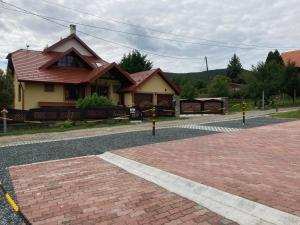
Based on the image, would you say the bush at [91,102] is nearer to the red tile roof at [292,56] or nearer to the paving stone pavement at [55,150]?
the paving stone pavement at [55,150]

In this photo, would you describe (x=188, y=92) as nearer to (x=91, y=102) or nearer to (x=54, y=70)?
(x=54, y=70)

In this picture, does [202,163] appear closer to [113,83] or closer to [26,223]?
[26,223]

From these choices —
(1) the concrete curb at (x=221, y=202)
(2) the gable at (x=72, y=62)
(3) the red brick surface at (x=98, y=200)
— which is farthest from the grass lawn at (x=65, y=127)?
(1) the concrete curb at (x=221, y=202)

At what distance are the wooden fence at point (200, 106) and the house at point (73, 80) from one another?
9.58 ft

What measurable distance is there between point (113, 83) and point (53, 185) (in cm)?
2218

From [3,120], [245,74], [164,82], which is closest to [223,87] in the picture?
[245,74]

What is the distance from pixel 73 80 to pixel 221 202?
2209 cm

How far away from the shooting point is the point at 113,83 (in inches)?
1080

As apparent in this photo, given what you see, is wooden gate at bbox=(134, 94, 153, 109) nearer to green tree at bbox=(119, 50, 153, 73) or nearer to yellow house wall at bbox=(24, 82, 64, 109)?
yellow house wall at bbox=(24, 82, 64, 109)

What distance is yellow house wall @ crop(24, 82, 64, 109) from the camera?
23328 mm

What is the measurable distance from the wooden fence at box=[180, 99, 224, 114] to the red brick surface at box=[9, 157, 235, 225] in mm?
21050

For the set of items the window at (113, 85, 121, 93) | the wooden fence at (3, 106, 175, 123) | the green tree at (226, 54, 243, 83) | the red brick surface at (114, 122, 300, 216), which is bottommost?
the red brick surface at (114, 122, 300, 216)

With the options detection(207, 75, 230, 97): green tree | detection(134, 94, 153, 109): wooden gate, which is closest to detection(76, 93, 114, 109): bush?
detection(134, 94, 153, 109): wooden gate

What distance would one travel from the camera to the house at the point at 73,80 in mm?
23766
